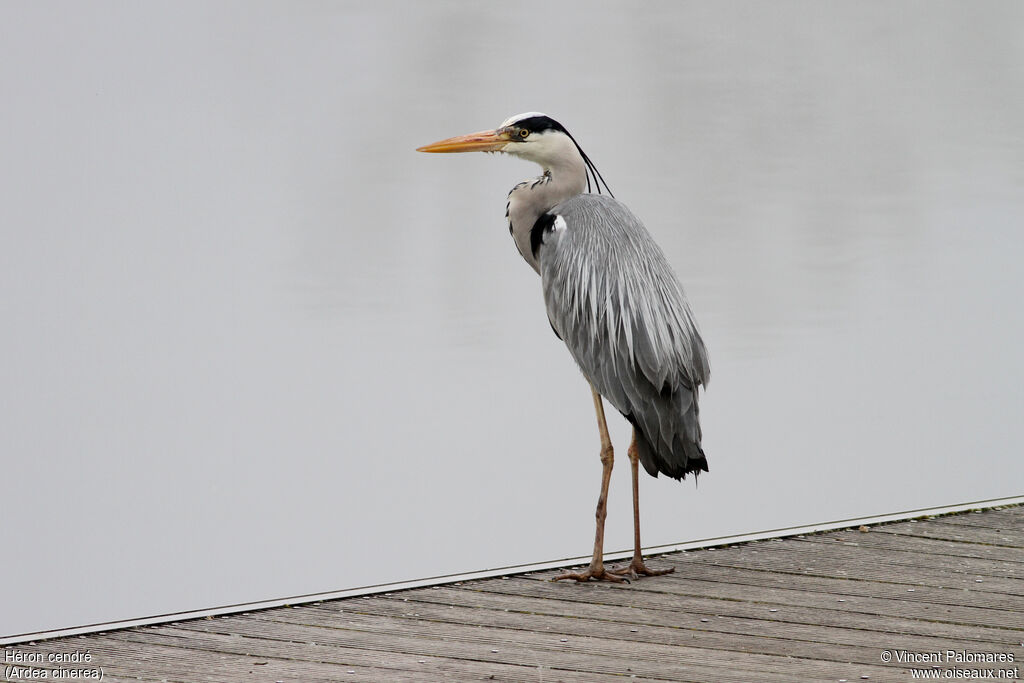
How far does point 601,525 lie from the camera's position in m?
3.40

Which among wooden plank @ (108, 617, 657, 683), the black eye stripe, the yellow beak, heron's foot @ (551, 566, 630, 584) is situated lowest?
wooden plank @ (108, 617, 657, 683)

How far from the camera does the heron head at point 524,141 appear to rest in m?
3.42

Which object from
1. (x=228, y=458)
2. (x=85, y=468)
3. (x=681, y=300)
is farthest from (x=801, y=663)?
(x=85, y=468)

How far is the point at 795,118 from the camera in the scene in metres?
4.16

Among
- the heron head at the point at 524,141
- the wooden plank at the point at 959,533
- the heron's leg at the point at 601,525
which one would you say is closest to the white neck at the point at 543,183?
the heron head at the point at 524,141

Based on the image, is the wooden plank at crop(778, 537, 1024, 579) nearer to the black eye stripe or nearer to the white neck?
the white neck

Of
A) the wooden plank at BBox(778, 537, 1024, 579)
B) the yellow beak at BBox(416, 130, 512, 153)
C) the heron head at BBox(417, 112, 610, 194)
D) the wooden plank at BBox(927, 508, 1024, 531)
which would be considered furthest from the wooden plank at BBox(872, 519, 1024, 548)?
the yellow beak at BBox(416, 130, 512, 153)

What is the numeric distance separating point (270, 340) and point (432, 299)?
1.68 feet

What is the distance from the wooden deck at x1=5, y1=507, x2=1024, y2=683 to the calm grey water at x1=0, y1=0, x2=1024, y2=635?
0.37 meters

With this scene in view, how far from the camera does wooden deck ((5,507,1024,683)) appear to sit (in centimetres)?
262

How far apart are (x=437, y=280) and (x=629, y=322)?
669 millimetres

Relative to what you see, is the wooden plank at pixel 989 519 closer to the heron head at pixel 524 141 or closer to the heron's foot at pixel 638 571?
the heron's foot at pixel 638 571

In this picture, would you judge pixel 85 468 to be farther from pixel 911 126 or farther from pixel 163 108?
pixel 911 126

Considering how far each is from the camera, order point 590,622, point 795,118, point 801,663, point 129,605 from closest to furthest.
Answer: point 801,663
point 590,622
point 129,605
point 795,118
